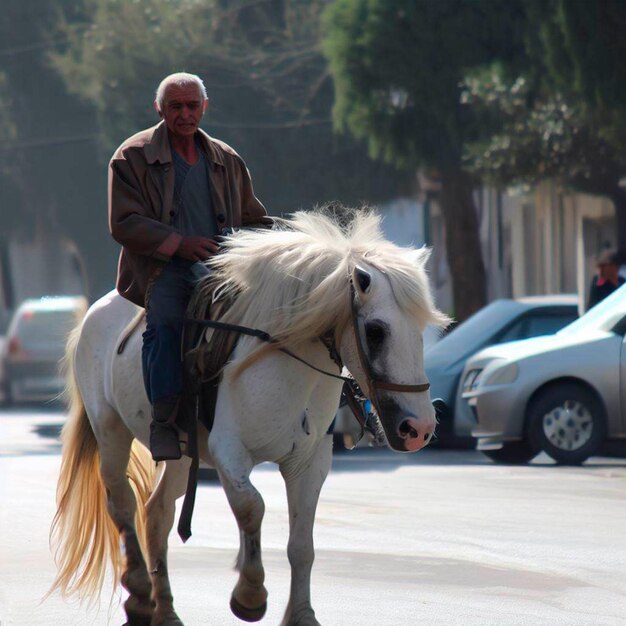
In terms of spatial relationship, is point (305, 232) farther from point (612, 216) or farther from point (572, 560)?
point (612, 216)

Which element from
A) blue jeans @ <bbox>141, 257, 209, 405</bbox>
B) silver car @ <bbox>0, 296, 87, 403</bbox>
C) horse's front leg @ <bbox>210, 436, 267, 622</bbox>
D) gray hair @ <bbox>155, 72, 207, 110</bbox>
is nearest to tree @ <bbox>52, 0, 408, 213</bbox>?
silver car @ <bbox>0, 296, 87, 403</bbox>

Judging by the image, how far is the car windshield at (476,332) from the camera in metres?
19.1

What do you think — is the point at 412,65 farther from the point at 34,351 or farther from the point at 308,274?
the point at 308,274

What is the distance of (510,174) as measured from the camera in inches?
1128

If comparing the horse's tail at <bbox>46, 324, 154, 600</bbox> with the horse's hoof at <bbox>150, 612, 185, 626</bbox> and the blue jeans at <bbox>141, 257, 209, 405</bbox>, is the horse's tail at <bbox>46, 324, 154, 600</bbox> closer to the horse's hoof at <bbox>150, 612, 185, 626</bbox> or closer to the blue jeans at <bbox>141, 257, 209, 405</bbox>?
the horse's hoof at <bbox>150, 612, 185, 626</bbox>

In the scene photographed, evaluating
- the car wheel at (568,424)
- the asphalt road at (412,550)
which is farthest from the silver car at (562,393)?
the asphalt road at (412,550)

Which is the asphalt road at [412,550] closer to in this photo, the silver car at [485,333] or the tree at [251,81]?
the silver car at [485,333]

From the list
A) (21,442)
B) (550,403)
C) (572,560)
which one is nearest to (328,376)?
(572,560)

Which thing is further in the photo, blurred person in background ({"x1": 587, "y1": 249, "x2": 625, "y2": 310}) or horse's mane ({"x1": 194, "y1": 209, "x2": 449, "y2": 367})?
blurred person in background ({"x1": 587, "y1": 249, "x2": 625, "y2": 310})

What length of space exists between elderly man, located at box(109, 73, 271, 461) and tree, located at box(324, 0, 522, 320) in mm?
18910

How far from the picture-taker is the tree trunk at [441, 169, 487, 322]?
99.7 ft

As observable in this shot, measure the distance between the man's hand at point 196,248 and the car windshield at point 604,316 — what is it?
379 inches

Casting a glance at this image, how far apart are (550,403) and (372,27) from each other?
1243 centimetres

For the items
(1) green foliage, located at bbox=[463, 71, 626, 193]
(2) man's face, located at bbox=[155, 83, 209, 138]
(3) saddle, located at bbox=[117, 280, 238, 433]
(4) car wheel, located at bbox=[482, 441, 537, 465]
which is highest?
(1) green foliage, located at bbox=[463, 71, 626, 193]
